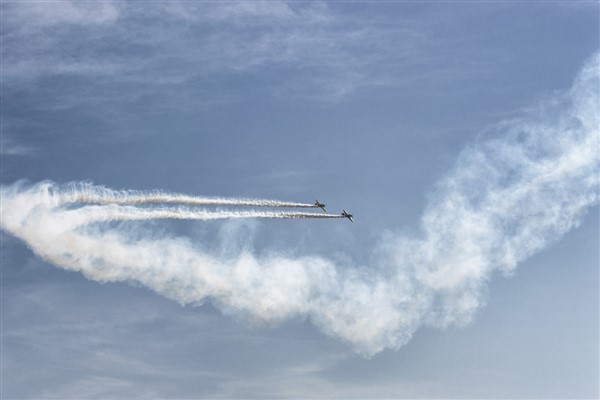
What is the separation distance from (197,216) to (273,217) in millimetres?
12545

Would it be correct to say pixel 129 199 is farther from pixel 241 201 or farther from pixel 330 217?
pixel 330 217

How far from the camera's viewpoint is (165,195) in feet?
524

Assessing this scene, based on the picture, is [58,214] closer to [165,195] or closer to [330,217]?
[165,195]

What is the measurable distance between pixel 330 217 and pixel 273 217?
1088cm

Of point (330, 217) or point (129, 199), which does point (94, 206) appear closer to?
point (129, 199)

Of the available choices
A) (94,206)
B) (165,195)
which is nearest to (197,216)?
(165,195)

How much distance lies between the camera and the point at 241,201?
160000 millimetres

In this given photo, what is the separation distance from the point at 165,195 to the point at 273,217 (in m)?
18.1

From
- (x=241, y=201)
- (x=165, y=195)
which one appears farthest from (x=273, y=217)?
(x=165, y=195)

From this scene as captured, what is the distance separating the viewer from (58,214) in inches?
6506

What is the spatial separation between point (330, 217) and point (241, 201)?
17883 millimetres

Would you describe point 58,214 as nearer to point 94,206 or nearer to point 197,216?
point 94,206

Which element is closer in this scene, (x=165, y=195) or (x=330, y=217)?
(x=165, y=195)

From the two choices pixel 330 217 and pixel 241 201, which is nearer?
pixel 241 201
